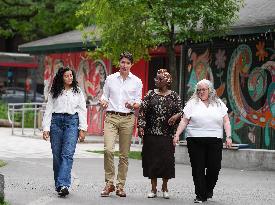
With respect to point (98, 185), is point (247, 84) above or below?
above

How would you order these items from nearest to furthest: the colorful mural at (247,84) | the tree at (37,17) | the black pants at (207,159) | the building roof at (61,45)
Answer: the black pants at (207,159) < the colorful mural at (247,84) < the building roof at (61,45) < the tree at (37,17)

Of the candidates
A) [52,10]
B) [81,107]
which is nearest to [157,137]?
[81,107]

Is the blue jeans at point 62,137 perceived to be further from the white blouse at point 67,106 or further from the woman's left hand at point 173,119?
Answer: the woman's left hand at point 173,119

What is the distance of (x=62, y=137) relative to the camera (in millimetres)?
11641

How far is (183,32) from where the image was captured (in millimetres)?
19078

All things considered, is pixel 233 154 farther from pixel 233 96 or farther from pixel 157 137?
pixel 157 137

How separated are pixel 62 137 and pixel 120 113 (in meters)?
0.86

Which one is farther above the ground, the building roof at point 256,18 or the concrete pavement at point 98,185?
the building roof at point 256,18

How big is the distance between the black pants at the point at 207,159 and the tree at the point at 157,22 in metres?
7.28

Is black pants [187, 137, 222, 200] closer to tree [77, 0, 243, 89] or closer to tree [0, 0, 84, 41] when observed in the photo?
tree [77, 0, 243, 89]

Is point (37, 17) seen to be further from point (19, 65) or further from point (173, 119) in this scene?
point (173, 119)

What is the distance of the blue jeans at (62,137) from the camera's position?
11.5 m

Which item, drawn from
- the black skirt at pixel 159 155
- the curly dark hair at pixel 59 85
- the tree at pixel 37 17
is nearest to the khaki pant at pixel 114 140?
the black skirt at pixel 159 155

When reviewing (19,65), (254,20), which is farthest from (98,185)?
(19,65)
